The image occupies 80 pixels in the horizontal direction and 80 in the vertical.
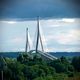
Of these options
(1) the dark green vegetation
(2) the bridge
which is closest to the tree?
(1) the dark green vegetation

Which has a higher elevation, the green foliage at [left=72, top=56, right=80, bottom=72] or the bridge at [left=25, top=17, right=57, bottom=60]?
the bridge at [left=25, top=17, right=57, bottom=60]

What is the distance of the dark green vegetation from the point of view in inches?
105

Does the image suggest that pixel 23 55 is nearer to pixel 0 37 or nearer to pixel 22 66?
pixel 22 66

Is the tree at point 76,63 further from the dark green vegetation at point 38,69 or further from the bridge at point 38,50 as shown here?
the bridge at point 38,50

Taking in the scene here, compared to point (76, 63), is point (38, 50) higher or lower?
higher

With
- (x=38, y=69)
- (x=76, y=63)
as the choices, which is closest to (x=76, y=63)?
(x=76, y=63)

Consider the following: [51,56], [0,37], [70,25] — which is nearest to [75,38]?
[70,25]

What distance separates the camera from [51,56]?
273 cm

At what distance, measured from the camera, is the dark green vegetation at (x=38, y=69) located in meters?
2.68

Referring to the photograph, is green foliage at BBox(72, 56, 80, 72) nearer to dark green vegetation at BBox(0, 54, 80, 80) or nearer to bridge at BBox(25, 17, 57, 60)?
dark green vegetation at BBox(0, 54, 80, 80)

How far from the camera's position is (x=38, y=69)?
106 inches

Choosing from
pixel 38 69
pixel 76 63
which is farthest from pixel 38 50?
pixel 76 63

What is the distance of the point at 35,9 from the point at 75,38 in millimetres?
566

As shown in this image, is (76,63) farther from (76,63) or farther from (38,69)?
(38,69)
